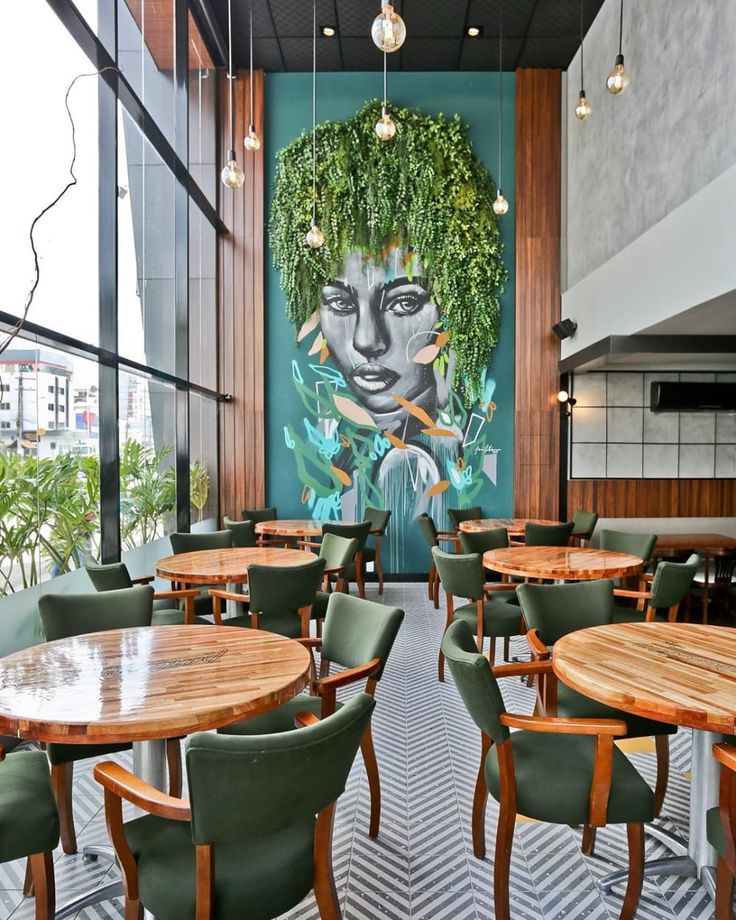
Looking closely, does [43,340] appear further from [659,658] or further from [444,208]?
[444,208]

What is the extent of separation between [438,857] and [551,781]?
80cm

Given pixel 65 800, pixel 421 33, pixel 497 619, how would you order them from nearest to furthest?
pixel 65 800 → pixel 497 619 → pixel 421 33

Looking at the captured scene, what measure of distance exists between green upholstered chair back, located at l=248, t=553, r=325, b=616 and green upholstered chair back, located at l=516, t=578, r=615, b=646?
1224 millimetres

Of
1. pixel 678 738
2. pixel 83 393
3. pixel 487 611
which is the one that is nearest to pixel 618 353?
pixel 487 611

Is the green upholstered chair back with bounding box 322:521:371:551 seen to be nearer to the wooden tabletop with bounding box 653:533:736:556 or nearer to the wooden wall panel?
the wooden tabletop with bounding box 653:533:736:556

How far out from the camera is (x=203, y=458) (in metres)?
7.67

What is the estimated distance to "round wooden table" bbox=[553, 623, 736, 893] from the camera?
195 cm

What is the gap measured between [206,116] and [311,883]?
26.9ft

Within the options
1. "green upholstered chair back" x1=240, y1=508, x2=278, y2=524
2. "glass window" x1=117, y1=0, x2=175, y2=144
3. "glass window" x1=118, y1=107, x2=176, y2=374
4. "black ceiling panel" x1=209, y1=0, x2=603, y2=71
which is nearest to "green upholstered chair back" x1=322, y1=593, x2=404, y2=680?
"glass window" x1=118, y1=107, x2=176, y2=374

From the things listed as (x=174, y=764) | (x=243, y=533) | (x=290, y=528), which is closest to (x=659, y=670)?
Result: (x=174, y=764)

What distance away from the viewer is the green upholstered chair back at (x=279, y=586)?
3600mm

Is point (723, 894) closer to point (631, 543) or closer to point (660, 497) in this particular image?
point (631, 543)

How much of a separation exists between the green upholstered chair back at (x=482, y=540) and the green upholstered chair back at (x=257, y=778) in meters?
4.05

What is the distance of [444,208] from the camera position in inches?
319
